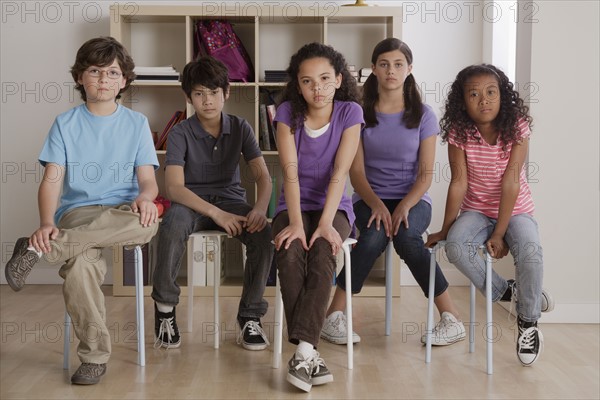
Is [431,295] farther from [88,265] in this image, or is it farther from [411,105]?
[88,265]

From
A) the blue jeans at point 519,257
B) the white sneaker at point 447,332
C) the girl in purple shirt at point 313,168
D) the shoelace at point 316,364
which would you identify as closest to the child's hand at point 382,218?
the girl in purple shirt at point 313,168

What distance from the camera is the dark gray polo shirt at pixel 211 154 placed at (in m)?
2.92

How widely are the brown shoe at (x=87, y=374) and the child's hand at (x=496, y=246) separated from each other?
126 centimetres

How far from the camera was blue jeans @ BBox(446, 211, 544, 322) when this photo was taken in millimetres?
2525

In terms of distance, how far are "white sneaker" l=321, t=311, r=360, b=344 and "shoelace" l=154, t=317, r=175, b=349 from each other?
0.54 m

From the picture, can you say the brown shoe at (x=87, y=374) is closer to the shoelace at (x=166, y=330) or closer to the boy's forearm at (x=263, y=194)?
the shoelace at (x=166, y=330)

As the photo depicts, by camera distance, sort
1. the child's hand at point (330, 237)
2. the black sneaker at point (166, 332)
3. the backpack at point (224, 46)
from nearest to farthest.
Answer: the child's hand at point (330, 237)
the black sneaker at point (166, 332)
the backpack at point (224, 46)

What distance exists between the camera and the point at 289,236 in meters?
2.43

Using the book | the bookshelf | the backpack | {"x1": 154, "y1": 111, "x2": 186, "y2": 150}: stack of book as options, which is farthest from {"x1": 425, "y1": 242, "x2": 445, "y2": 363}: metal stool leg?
{"x1": 154, "y1": 111, "x2": 186, "y2": 150}: stack of book

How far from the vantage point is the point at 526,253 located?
99.3 inches

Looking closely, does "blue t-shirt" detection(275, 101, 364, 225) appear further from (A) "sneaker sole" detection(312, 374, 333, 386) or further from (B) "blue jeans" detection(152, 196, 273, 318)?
(A) "sneaker sole" detection(312, 374, 333, 386)

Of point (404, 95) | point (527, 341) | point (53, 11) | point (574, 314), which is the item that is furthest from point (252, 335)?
point (53, 11)

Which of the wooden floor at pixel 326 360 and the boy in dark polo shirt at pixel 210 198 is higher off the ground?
the boy in dark polo shirt at pixel 210 198

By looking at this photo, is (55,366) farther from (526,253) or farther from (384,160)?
(526,253)
